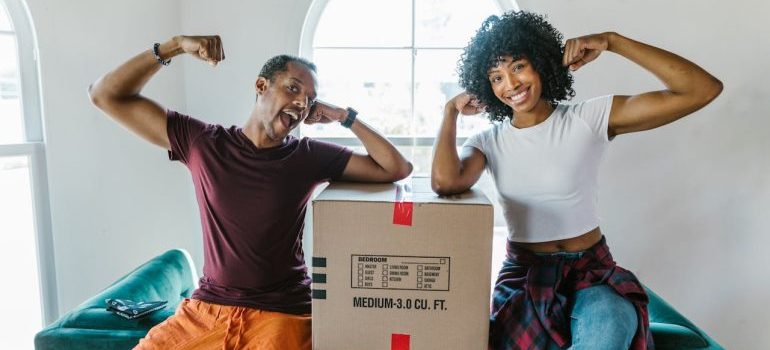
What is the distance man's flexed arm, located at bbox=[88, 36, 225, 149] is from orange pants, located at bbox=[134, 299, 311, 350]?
0.46 m

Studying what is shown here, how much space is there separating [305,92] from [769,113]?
1690mm

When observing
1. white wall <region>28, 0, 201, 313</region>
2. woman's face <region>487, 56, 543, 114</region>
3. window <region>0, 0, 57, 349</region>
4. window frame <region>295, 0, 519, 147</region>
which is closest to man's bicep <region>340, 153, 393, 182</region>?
woman's face <region>487, 56, 543, 114</region>

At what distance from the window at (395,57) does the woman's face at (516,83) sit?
70cm

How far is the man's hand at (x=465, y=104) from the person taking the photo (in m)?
1.44

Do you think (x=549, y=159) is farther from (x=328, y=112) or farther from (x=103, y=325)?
(x=103, y=325)

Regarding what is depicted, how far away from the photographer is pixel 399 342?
111cm

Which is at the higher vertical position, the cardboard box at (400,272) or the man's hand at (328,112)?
the man's hand at (328,112)

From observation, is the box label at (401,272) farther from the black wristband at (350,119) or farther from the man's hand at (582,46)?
the man's hand at (582,46)

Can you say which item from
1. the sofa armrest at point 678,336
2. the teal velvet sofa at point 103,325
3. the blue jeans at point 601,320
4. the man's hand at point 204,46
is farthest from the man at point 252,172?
the sofa armrest at point 678,336

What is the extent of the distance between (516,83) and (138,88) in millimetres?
988

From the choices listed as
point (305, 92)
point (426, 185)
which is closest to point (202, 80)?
point (305, 92)

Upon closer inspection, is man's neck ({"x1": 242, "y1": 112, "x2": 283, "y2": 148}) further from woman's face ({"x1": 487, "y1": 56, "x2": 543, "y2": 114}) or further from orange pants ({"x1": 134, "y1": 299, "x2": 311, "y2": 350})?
woman's face ({"x1": 487, "y1": 56, "x2": 543, "y2": 114})

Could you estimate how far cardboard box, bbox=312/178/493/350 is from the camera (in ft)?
3.49

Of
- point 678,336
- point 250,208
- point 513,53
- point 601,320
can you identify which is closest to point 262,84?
point 250,208
